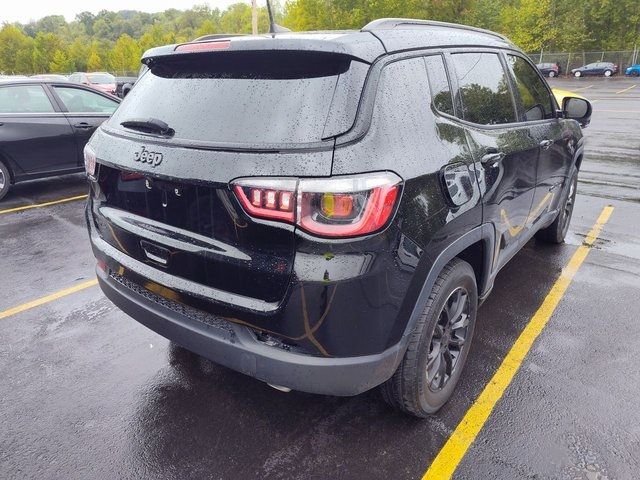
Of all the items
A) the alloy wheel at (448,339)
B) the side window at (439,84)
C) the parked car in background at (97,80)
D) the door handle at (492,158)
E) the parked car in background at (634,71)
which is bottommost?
the parked car in background at (634,71)

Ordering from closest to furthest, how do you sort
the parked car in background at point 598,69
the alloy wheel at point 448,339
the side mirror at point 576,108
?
the alloy wheel at point 448,339, the side mirror at point 576,108, the parked car in background at point 598,69

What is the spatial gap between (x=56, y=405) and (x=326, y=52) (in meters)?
2.34

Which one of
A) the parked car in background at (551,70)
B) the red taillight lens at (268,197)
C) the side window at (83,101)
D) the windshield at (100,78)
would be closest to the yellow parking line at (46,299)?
the red taillight lens at (268,197)

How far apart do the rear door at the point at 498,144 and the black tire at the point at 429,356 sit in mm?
429

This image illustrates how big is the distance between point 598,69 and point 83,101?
46051 millimetres

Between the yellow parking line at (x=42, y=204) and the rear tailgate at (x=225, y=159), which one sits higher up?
the rear tailgate at (x=225, y=159)

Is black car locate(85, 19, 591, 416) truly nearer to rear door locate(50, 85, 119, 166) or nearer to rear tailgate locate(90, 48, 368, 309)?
rear tailgate locate(90, 48, 368, 309)

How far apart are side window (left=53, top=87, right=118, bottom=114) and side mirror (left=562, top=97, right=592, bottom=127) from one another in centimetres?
664

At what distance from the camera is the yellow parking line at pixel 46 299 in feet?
11.9

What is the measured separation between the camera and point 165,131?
2.23 m

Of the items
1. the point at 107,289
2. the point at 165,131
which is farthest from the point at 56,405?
the point at 165,131

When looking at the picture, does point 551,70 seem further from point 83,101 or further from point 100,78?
point 83,101

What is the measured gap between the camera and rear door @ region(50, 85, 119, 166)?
7.15 meters

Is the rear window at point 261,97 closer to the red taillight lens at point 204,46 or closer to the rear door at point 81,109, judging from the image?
the red taillight lens at point 204,46
